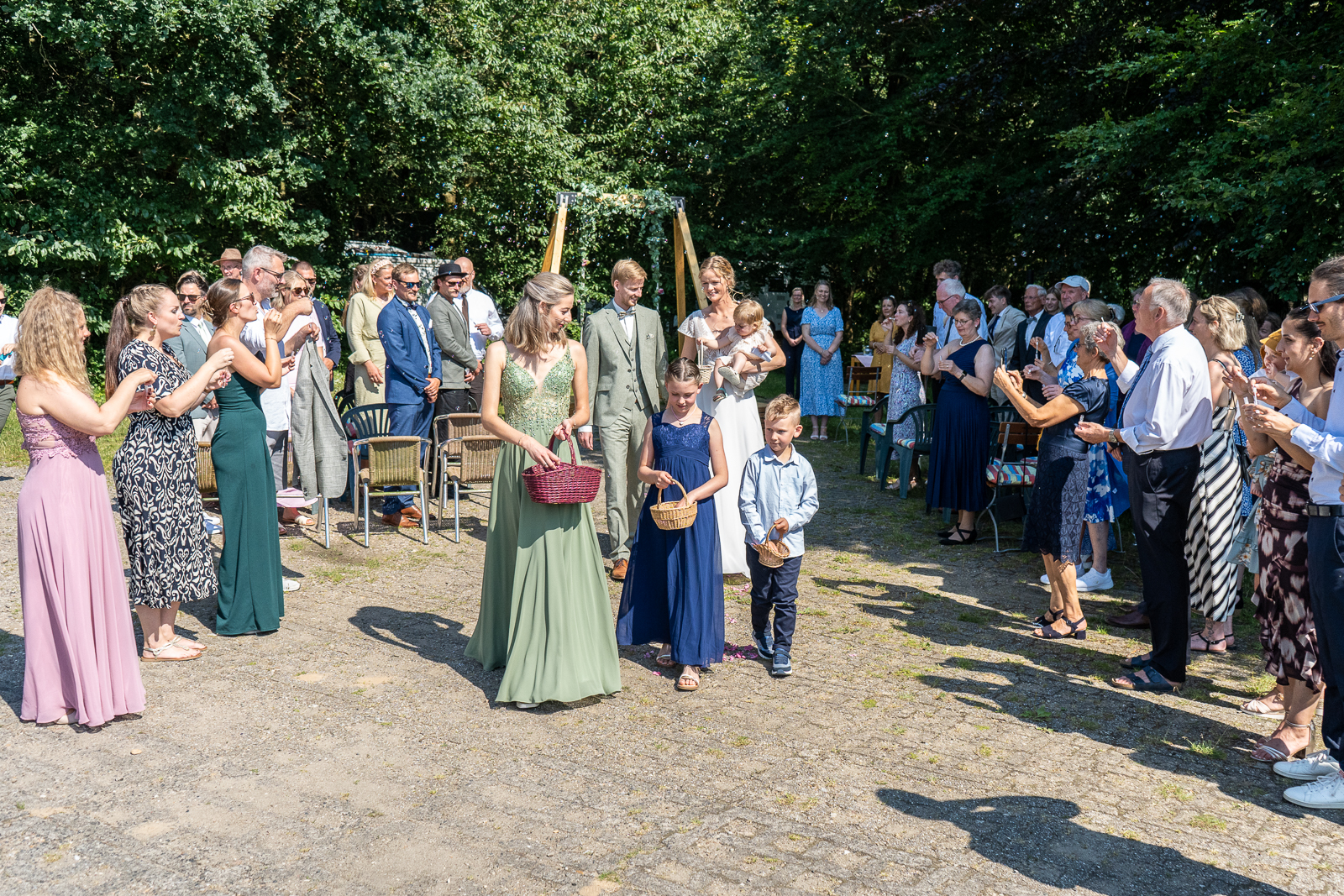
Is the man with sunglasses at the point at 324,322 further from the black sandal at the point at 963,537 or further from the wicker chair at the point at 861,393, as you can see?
the wicker chair at the point at 861,393

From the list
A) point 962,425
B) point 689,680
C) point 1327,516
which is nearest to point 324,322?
point 962,425

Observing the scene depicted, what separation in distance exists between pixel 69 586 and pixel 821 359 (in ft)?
35.9

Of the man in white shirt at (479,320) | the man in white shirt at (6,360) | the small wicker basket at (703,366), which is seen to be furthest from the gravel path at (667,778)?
the man in white shirt at (479,320)

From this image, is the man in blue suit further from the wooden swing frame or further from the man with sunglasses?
the wooden swing frame

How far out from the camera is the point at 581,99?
21312 mm

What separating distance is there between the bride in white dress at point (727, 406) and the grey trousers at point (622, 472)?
0.54m

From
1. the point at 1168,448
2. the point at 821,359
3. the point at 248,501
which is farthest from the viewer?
the point at 821,359

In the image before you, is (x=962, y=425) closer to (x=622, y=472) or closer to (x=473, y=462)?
(x=622, y=472)

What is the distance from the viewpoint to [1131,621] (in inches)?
268

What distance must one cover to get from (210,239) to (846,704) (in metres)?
17.2

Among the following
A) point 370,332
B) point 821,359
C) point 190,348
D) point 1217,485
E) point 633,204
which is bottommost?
point 1217,485

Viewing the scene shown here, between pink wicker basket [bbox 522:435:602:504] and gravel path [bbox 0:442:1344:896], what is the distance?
1.09m

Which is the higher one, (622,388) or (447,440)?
(622,388)

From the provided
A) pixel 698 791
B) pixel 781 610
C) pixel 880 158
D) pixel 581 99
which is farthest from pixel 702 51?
pixel 698 791
